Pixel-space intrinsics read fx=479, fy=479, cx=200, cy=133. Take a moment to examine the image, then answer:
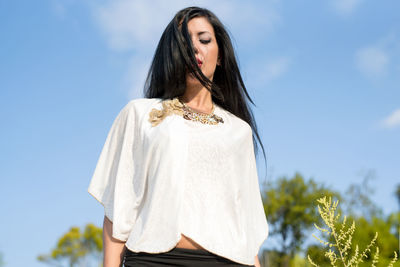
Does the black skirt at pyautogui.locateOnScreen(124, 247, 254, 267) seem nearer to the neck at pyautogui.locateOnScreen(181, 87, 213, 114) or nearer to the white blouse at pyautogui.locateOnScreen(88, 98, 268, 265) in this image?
the white blouse at pyautogui.locateOnScreen(88, 98, 268, 265)

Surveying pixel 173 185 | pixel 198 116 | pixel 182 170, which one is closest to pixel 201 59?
pixel 198 116

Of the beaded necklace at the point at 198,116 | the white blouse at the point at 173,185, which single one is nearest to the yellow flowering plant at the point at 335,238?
the white blouse at the point at 173,185

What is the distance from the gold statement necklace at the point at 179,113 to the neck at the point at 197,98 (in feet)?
0.19

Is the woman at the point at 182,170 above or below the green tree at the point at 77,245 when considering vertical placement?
below

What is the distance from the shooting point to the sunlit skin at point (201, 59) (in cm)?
330

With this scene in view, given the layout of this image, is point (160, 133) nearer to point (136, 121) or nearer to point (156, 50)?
point (136, 121)

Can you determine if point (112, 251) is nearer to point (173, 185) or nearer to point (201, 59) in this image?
point (173, 185)

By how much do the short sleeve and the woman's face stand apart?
1.81 feet

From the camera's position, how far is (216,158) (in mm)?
2982

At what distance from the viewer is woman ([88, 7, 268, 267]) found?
2.71m

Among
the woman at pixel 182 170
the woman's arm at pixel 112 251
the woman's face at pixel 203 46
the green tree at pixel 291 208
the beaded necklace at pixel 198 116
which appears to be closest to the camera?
the woman at pixel 182 170

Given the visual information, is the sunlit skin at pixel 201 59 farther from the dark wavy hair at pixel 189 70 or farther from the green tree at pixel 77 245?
the green tree at pixel 77 245

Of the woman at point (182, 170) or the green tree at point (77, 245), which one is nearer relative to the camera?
the woman at point (182, 170)

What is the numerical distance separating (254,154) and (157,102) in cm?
86
